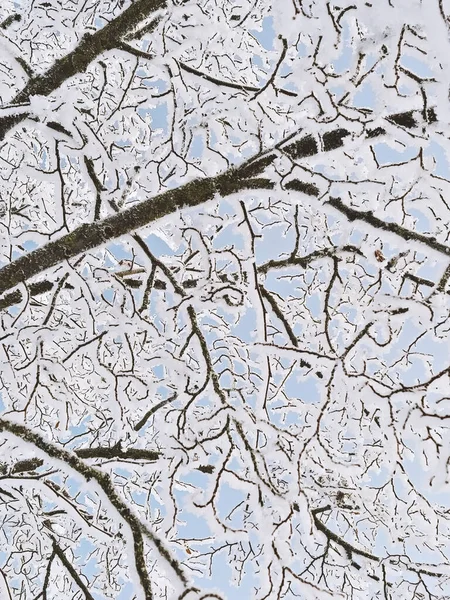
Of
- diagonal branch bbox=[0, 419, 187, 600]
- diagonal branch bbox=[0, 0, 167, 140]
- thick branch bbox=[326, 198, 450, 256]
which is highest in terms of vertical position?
diagonal branch bbox=[0, 0, 167, 140]

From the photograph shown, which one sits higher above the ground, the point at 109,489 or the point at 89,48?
the point at 89,48

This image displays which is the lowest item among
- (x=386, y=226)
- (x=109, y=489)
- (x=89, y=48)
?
(x=109, y=489)

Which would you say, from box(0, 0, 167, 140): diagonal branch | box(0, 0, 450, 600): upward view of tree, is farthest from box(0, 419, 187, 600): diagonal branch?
box(0, 0, 167, 140): diagonal branch

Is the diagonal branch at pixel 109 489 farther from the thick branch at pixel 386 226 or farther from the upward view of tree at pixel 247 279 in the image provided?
the thick branch at pixel 386 226

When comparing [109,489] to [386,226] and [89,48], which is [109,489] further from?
[89,48]

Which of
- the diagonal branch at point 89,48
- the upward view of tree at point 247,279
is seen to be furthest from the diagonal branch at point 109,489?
the diagonal branch at point 89,48

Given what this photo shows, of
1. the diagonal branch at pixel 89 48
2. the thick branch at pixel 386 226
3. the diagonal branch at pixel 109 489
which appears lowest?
the diagonal branch at pixel 109 489

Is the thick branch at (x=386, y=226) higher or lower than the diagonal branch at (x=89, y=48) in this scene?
lower

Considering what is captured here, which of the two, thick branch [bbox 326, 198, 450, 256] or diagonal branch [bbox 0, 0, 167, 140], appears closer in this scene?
thick branch [bbox 326, 198, 450, 256]

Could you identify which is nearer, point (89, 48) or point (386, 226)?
point (386, 226)

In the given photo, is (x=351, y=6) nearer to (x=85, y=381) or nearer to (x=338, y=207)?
(x=338, y=207)

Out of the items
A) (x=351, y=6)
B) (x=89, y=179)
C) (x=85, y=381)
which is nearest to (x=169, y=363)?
(x=89, y=179)

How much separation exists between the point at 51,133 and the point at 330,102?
1.39 metres

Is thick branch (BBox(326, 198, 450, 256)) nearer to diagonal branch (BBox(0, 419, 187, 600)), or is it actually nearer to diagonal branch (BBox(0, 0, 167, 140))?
diagonal branch (BBox(0, 0, 167, 140))
